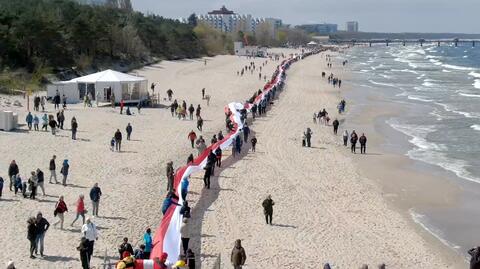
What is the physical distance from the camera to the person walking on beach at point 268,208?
14.9m

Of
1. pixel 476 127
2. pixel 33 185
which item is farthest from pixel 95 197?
pixel 476 127

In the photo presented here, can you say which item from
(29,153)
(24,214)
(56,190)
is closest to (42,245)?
(24,214)

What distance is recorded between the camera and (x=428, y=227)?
16.1 meters

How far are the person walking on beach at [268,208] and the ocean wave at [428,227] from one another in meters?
4.00

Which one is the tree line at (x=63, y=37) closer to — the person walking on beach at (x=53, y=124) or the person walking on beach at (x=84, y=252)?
the person walking on beach at (x=53, y=124)

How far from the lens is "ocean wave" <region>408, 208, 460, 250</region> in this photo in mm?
14944

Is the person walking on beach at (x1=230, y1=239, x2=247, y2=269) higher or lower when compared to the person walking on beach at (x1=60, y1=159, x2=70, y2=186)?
lower

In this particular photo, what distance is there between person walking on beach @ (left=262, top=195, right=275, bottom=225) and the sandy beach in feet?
0.98

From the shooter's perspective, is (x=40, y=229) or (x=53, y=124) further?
(x=53, y=124)

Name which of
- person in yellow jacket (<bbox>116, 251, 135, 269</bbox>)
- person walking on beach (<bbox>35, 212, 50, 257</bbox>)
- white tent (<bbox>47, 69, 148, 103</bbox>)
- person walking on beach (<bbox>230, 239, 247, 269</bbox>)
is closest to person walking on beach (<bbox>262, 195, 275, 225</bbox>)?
person walking on beach (<bbox>230, 239, 247, 269</bbox>)

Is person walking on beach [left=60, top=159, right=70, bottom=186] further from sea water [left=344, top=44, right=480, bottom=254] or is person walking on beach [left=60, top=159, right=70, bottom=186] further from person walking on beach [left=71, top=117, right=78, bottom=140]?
sea water [left=344, top=44, right=480, bottom=254]

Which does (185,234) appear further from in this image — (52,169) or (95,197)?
(52,169)

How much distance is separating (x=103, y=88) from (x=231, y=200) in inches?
706

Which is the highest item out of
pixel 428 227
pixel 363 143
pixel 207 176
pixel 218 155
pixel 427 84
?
pixel 427 84
